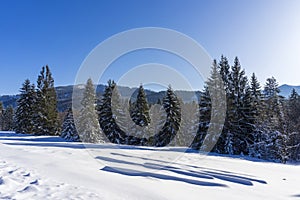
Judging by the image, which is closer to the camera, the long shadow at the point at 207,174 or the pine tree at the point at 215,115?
the long shadow at the point at 207,174

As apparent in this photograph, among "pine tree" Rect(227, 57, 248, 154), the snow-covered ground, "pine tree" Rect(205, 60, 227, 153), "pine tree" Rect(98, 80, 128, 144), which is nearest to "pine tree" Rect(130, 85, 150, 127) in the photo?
"pine tree" Rect(98, 80, 128, 144)

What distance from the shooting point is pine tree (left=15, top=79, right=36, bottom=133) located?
30.2m

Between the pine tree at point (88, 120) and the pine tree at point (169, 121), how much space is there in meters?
6.52

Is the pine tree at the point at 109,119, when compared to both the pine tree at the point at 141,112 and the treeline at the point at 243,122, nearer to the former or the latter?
the pine tree at the point at 141,112

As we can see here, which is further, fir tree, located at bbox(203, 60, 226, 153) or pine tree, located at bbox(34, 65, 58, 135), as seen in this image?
pine tree, located at bbox(34, 65, 58, 135)

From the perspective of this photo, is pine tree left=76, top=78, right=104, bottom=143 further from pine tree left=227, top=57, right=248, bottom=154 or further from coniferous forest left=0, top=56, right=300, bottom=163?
pine tree left=227, top=57, right=248, bottom=154

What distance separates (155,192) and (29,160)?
450cm

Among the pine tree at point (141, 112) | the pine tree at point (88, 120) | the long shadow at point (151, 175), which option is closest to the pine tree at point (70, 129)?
the pine tree at point (88, 120)

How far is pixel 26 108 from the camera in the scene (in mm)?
30906

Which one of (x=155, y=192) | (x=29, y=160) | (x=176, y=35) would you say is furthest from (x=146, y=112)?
(x=155, y=192)

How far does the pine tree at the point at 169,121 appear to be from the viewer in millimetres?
25703

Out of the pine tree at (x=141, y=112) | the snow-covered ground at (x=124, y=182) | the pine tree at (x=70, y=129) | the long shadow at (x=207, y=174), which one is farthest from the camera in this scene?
the pine tree at (x=70, y=129)

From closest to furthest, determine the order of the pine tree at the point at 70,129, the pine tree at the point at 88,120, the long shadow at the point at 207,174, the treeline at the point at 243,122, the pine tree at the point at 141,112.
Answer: the long shadow at the point at 207,174 → the treeline at the point at 243,122 → the pine tree at the point at 88,120 → the pine tree at the point at 141,112 → the pine tree at the point at 70,129

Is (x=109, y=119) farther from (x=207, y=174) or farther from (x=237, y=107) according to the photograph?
(x=207, y=174)
